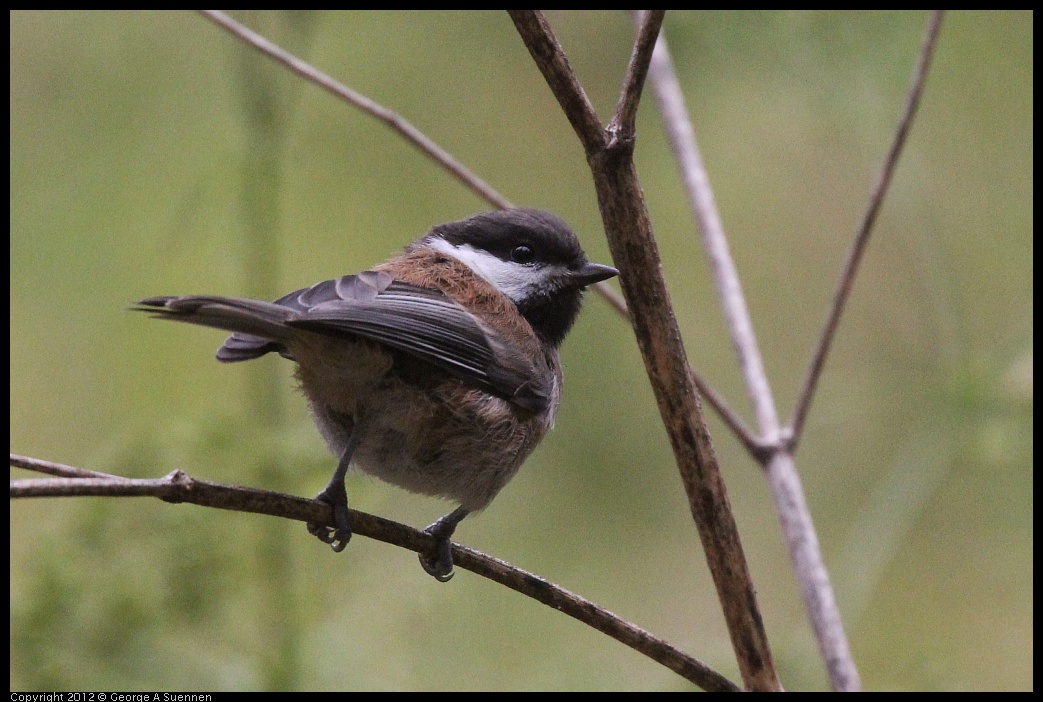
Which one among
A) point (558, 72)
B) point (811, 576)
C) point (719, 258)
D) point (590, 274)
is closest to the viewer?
point (558, 72)

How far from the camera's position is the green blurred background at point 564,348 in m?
2.63

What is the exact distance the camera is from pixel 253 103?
2.77 m

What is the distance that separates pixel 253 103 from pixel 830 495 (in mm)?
3003

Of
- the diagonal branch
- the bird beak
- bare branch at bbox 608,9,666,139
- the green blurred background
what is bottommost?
the green blurred background

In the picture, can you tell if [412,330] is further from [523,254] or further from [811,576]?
[811,576]

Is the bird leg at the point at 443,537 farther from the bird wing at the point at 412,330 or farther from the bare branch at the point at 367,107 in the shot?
the bare branch at the point at 367,107

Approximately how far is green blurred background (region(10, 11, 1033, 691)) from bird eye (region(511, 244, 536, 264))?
718 mm

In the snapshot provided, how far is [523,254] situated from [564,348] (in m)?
1.32

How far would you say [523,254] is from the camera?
9.19ft

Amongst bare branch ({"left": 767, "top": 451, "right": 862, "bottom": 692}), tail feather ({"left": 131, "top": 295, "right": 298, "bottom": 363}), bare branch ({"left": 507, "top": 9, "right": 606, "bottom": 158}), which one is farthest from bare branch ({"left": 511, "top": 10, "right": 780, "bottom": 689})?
tail feather ({"left": 131, "top": 295, "right": 298, "bottom": 363})

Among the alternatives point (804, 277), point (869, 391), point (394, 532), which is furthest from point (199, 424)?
point (804, 277)

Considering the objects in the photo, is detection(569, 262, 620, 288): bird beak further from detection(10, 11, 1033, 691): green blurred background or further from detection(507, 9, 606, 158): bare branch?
detection(507, 9, 606, 158): bare branch

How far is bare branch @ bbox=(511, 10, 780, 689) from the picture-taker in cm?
147

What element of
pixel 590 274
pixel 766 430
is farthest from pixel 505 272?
pixel 766 430
